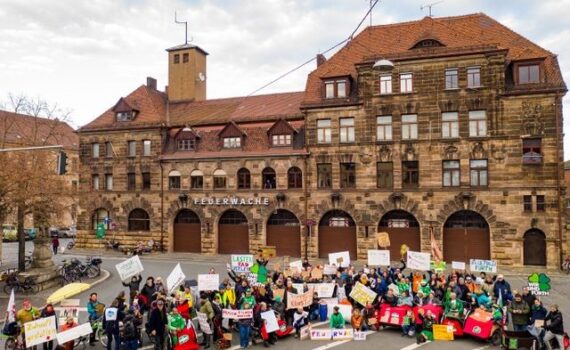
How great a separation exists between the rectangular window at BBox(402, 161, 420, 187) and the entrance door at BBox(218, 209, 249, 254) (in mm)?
12351

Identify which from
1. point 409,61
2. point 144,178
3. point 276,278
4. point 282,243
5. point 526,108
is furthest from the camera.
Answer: point 144,178

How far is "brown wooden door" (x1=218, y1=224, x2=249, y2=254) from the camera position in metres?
36.2

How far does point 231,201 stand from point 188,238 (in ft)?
17.2

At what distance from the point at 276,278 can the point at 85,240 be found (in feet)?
90.4

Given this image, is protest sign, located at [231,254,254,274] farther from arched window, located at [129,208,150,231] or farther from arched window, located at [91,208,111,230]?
arched window, located at [91,208,111,230]

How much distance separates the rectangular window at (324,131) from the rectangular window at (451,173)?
323 inches

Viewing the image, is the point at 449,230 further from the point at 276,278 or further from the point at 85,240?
the point at 85,240

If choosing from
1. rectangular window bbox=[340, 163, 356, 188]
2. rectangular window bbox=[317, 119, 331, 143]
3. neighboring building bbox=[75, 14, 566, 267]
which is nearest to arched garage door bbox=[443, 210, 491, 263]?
neighboring building bbox=[75, 14, 566, 267]

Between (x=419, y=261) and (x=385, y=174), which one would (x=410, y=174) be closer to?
(x=385, y=174)

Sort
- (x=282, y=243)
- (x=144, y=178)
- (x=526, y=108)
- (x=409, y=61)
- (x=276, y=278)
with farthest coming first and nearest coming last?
1. (x=144, y=178)
2. (x=282, y=243)
3. (x=409, y=61)
4. (x=526, y=108)
5. (x=276, y=278)

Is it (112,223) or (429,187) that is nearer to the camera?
(429,187)

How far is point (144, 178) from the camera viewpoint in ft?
129

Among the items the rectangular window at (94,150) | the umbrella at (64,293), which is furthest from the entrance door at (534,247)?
the rectangular window at (94,150)

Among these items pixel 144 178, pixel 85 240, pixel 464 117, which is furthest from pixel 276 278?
pixel 85 240
